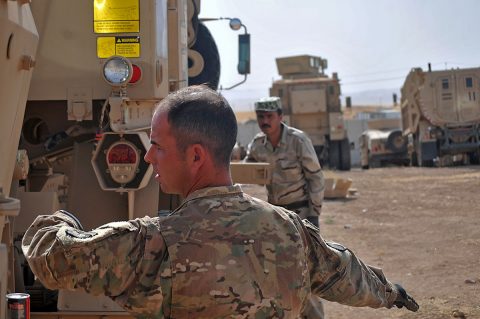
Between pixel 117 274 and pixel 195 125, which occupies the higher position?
pixel 195 125

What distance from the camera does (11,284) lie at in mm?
4031

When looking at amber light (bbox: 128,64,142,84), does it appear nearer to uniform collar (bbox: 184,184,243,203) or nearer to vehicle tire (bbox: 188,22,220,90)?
uniform collar (bbox: 184,184,243,203)

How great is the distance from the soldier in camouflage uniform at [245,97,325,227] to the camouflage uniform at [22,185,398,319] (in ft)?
14.8

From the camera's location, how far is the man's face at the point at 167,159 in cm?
237

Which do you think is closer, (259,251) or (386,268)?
(259,251)

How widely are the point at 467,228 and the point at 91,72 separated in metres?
8.09

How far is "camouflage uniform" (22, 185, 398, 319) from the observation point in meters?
2.24

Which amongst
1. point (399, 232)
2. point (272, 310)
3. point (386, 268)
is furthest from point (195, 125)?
point (399, 232)

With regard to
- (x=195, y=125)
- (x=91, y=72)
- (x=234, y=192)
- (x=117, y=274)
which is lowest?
(x=117, y=274)

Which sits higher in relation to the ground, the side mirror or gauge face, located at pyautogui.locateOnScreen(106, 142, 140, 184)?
the side mirror

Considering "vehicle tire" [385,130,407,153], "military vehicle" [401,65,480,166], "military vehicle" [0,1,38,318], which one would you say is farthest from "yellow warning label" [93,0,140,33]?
"vehicle tire" [385,130,407,153]

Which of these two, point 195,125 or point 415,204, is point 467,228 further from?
point 195,125

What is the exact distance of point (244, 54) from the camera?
806 centimetres

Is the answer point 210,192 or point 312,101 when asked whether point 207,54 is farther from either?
point 312,101
